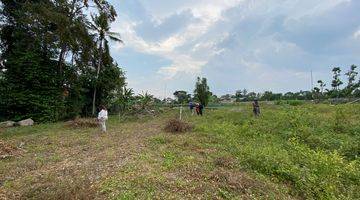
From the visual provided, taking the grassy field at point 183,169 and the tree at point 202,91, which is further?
the tree at point 202,91

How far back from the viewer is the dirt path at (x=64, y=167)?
7.36 metres

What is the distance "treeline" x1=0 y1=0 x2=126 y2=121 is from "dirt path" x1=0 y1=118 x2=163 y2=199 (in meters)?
13.6

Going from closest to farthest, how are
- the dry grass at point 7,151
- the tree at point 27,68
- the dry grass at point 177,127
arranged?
the dry grass at point 7,151 < the dry grass at point 177,127 < the tree at point 27,68

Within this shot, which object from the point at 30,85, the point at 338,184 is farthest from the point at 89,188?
the point at 30,85

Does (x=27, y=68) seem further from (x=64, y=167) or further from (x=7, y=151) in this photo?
(x=64, y=167)

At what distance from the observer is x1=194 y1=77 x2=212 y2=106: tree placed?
38.6 m

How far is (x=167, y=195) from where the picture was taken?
7199 mm

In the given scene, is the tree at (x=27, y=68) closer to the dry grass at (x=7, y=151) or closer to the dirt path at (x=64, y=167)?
the dirt path at (x=64, y=167)

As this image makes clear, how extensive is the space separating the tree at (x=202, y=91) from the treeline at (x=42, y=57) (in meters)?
12.8

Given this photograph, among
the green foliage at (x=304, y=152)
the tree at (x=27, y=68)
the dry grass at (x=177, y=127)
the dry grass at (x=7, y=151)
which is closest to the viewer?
the green foliage at (x=304, y=152)

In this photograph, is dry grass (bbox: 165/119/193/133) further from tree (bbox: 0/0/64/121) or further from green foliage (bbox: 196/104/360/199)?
tree (bbox: 0/0/64/121)

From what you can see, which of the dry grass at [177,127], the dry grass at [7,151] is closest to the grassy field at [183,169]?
the dry grass at [7,151]

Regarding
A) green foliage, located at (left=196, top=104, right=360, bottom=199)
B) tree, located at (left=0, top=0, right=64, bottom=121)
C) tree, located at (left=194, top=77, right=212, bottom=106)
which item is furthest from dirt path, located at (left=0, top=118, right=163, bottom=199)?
tree, located at (left=194, top=77, right=212, bottom=106)

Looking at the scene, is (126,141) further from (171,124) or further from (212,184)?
(212,184)
